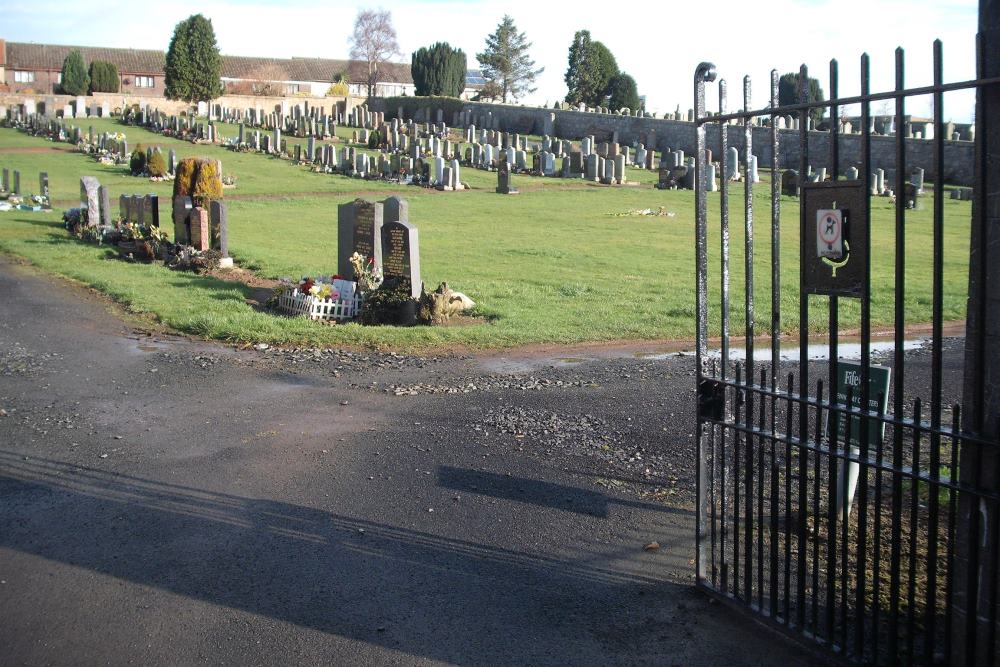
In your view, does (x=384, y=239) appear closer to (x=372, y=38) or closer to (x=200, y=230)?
(x=200, y=230)

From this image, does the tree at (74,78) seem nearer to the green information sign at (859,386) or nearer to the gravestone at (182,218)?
the gravestone at (182,218)

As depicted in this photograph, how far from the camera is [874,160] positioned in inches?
1692

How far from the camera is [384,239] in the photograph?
13.8 meters

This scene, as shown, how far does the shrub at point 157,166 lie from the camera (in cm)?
3681

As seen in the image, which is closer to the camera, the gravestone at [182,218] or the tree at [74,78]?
the gravestone at [182,218]

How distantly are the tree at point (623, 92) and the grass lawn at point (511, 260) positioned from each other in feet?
123

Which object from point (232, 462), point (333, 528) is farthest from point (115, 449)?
point (333, 528)

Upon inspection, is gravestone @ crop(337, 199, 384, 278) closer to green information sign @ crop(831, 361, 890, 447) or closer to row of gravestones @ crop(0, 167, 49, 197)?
green information sign @ crop(831, 361, 890, 447)

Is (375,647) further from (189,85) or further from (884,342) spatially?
(189,85)

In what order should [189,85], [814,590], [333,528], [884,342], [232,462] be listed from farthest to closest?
[189,85] → [884,342] → [232,462] → [333,528] → [814,590]

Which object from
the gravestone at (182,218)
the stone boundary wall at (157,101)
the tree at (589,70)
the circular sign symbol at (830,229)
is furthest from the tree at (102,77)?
the circular sign symbol at (830,229)

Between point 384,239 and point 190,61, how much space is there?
61015 millimetres

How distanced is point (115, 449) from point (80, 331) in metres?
5.41

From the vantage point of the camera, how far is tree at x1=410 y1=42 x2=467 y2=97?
82.6 m
